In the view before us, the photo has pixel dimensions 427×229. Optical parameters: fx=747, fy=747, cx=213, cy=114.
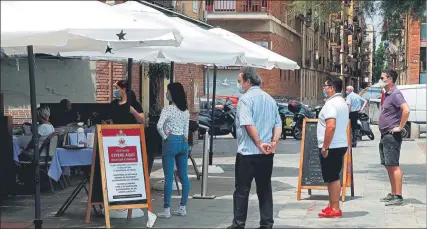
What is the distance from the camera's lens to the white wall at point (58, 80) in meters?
16.3

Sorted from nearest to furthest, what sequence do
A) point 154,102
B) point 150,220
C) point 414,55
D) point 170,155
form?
point 150,220 < point 170,155 < point 154,102 < point 414,55

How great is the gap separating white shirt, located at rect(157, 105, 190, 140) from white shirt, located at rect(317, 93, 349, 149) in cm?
173

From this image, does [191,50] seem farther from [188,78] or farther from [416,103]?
[416,103]

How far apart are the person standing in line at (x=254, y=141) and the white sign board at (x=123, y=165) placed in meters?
1.26

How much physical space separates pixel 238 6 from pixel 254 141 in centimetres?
3224

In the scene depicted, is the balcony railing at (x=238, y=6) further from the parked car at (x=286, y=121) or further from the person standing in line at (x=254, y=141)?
the person standing in line at (x=254, y=141)

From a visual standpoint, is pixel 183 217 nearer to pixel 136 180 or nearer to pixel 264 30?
pixel 136 180

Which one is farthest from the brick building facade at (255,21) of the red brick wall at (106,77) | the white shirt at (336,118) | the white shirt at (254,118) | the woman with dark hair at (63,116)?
the white shirt at (254,118)

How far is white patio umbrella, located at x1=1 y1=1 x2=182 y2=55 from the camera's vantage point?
6707 millimetres

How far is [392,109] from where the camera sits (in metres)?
10.2

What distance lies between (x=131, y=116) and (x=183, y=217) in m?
1.48

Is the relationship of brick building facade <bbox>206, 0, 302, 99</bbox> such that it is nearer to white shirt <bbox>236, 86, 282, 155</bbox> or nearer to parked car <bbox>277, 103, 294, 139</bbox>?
parked car <bbox>277, 103, 294, 139</bbox>

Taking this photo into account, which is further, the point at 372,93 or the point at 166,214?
the point at 372,93

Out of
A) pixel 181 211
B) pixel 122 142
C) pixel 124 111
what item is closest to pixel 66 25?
pixel 122 142
